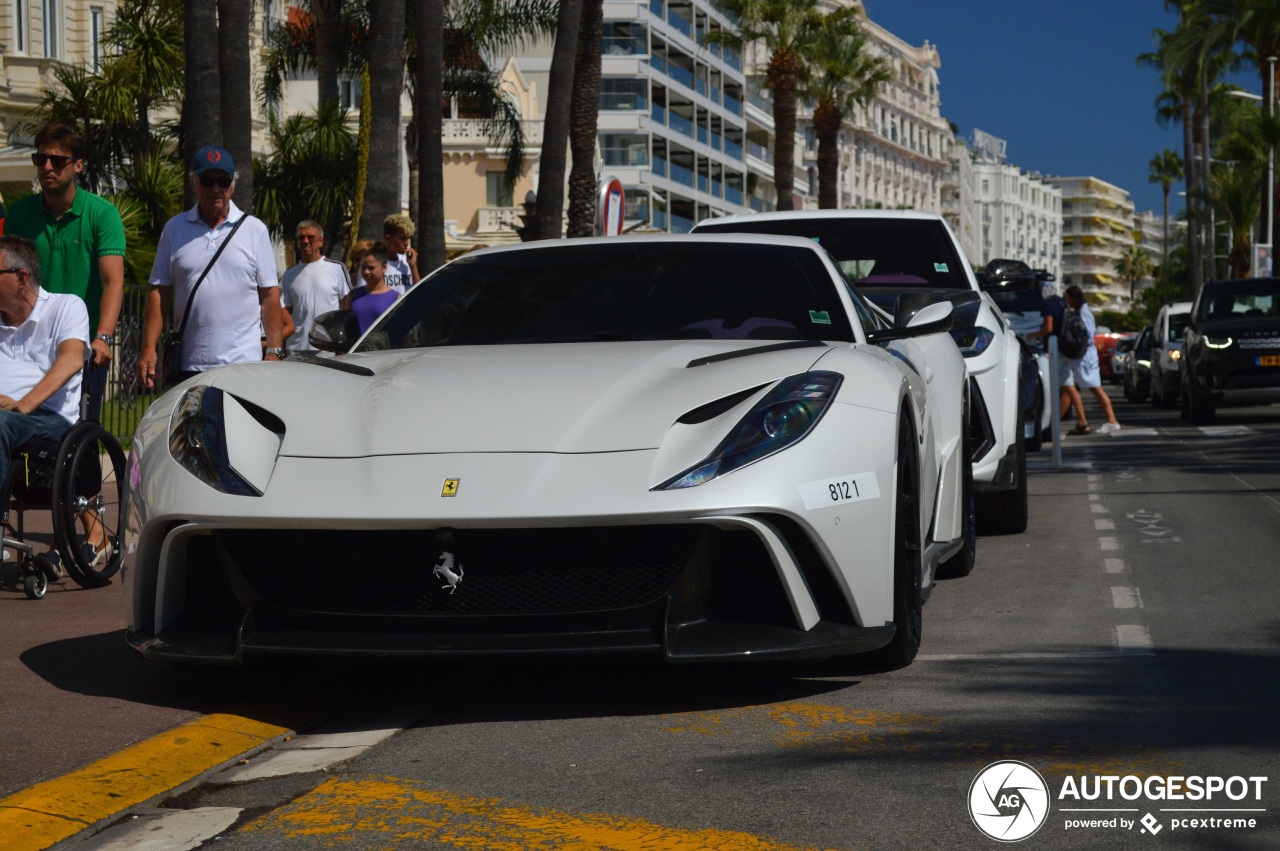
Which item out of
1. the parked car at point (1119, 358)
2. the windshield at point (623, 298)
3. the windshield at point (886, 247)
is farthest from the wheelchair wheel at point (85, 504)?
the parked car at point (1119, 358)

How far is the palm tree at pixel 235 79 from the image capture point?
42.5ft

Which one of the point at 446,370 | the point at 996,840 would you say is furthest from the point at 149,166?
the point at 996,840

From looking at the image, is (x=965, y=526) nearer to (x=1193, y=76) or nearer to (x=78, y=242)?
(x=78, y=242)

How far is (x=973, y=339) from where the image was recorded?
28.4 feet

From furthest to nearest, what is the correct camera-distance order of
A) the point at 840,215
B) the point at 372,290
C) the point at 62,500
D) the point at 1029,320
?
1. the point at 1029,320
2. the point at 372,290
3. the point at 840,215
4. the point at 62,500

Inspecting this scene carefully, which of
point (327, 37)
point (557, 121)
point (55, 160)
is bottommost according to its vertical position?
point (55, 160)

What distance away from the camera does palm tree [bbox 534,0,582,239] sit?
20.6 m

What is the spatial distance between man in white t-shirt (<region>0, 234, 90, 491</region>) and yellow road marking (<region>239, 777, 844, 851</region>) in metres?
3.72

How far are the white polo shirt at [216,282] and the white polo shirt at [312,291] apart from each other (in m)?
2.75

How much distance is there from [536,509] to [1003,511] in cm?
535

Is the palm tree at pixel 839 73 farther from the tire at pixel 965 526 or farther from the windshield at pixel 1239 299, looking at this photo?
the tire at pixel 965 526

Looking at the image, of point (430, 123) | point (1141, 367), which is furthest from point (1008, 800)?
point (1141, 367)

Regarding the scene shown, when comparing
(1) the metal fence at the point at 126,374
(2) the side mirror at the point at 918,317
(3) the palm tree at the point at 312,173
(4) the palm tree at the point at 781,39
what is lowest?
(1) the metal fence at the point at 126,374

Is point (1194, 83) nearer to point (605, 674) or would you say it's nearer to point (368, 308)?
point (368, 308)
